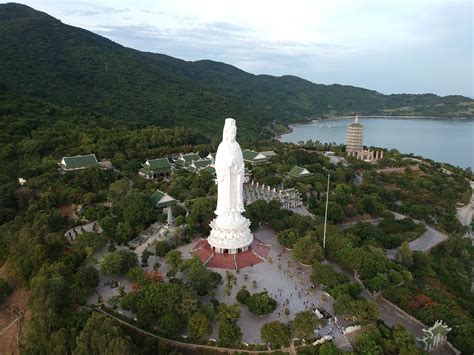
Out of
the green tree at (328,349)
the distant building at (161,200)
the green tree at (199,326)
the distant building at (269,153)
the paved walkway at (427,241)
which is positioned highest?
the distant building at (269,153)

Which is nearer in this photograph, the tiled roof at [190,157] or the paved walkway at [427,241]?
the paved walkway at [427,241]

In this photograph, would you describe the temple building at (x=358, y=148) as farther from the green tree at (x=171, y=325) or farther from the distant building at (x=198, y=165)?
the green tree at (x=171, y=325)

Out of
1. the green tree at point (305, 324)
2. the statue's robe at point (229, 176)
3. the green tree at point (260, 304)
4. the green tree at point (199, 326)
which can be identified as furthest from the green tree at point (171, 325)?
the statue's robe at point (229, 176)

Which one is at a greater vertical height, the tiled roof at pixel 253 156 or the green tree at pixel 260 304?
the tiled roof at pixel 253 156

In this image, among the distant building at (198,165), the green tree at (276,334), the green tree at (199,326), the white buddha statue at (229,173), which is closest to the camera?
the green tree at (276,334)

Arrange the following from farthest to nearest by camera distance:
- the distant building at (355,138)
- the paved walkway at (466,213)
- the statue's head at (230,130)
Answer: the distant building at (355,138)
the paved walkway at (466,213)
the statue's head at (230,130)

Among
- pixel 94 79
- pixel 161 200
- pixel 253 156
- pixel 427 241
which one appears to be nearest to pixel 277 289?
pixel 161 200

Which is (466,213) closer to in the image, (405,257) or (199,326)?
(405,257)
